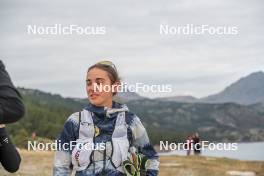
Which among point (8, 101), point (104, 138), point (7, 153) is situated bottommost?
point (7, 153)

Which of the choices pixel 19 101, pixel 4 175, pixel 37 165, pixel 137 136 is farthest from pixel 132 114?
pixel 37 165

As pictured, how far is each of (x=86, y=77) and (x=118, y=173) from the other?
0.99m

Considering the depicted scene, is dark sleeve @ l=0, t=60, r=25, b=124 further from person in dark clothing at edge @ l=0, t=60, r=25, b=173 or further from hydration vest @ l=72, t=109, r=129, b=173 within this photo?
hydration vest @ l=72, t=109, r=129, b=173

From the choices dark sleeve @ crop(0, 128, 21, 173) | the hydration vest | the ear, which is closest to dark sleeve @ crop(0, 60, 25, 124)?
dark sleeve @ crop(0, 128, 21, 173)

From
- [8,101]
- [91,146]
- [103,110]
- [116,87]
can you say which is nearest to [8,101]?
[8,101]

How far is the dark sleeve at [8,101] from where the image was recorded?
3311 millimetres

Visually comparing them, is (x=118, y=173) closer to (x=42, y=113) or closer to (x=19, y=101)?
(x=19, y=101)

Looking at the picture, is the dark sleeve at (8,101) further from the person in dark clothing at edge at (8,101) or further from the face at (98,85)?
the face at (98,85)

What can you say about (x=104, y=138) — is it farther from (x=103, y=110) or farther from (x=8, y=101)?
(x=8, y=101)

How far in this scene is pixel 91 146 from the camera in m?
5.18

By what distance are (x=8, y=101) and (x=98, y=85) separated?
212 centimetres

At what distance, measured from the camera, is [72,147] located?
5.25 meters

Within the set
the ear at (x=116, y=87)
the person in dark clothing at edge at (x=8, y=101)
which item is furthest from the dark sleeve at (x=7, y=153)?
the ear at (x=116, y=87)

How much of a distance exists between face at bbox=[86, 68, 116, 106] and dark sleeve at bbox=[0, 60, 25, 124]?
75.6 inches
